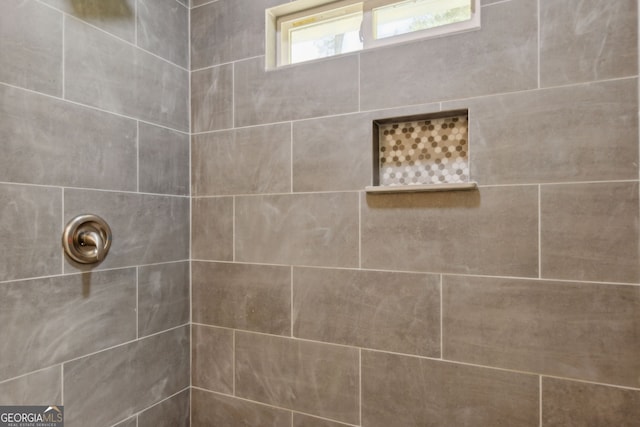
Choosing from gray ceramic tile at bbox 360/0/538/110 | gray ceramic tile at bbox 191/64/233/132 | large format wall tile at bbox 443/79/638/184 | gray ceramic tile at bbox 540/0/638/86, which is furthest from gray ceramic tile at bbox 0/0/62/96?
gray ceramic tile at bbox 540/0/638/86

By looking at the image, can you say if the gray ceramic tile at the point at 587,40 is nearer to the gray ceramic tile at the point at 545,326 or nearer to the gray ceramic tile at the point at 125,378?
the gray ceramic tile at the point at 545,326

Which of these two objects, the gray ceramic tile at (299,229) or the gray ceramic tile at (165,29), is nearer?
the gray ceramic tile at (299,229)

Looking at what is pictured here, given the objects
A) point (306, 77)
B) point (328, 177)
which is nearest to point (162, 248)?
point (328, 177)

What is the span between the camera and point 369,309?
4.42ft

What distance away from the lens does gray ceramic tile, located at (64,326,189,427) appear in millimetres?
1263

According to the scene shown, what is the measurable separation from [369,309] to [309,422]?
51 centimetres

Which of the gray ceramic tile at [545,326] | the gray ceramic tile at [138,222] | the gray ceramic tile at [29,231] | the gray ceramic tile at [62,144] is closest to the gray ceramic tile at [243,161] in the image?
the gray ceramic tile at [138,222]

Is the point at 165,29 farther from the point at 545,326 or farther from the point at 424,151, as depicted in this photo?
the point at 545,326

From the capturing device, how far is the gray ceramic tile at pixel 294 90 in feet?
4.56

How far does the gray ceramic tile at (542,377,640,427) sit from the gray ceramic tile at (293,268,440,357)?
1.10 feet

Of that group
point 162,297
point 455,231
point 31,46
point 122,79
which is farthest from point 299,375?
point 31,46

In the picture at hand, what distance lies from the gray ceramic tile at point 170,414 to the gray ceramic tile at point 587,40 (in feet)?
5.89

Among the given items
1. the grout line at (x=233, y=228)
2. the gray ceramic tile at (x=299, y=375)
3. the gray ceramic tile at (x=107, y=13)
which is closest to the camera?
the gray ceramic tile at (x=107, y=13)

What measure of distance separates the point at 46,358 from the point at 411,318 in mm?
1157
